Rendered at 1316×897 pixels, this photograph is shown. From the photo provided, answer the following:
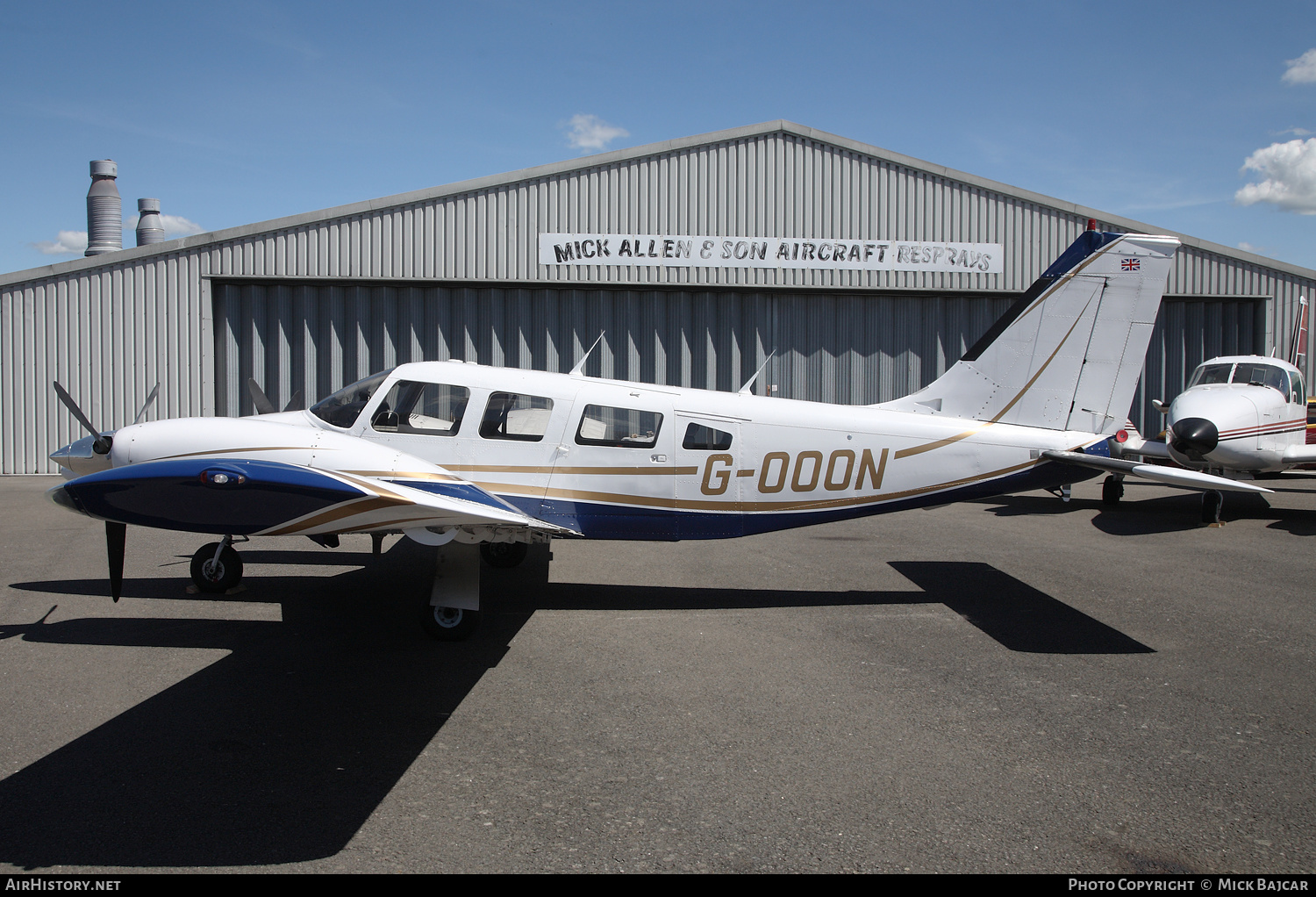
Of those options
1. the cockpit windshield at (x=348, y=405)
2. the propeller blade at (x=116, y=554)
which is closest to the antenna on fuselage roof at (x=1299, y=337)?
the cockpit windshield at (x=348, y=405)

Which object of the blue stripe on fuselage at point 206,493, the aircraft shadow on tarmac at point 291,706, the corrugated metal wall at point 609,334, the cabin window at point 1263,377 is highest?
the corrugated metal wall at point 609,334

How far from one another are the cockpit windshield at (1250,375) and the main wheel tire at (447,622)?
1325 centimetres

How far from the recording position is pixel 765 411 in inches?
270

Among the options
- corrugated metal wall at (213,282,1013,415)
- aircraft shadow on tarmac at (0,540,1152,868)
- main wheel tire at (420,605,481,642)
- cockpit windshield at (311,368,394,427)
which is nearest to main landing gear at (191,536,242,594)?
aircraft shadow on tarmac at (0,540,1152,868)

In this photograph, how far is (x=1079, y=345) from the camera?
737 centimetres

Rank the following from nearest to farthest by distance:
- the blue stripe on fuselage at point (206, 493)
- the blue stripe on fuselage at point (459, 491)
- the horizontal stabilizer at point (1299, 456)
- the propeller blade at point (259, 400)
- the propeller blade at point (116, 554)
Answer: the blue stripe on fuselage at point (206, 493), the propeller blade at point (116, 554), the blue stripe on fuselage at point (459, 491), the propeller blade at point (259, 400), the horizontal stabilizer at point (1299, 456)

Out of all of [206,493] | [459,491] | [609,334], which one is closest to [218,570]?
[459,491]

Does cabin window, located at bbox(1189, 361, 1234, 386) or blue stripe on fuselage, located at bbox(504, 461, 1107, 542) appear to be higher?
cabin window, located at bbox(1189, 361, 1234, 386)

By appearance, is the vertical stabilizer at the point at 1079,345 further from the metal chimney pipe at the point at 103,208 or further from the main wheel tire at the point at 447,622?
the metal chimney pipe at the point at 103,208

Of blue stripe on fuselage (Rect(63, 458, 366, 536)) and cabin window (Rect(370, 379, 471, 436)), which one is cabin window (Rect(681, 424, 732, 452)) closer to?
cabin window (Rect(370, 379, 471, 436))

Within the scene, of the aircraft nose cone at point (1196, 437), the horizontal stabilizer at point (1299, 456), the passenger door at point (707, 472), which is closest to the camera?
the passenger door at point (707, 472)

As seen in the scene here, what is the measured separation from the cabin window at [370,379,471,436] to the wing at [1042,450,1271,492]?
17.3 feet

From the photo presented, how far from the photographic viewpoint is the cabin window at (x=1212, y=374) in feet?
43.5

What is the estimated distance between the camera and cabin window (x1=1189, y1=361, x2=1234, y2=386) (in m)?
13.2
